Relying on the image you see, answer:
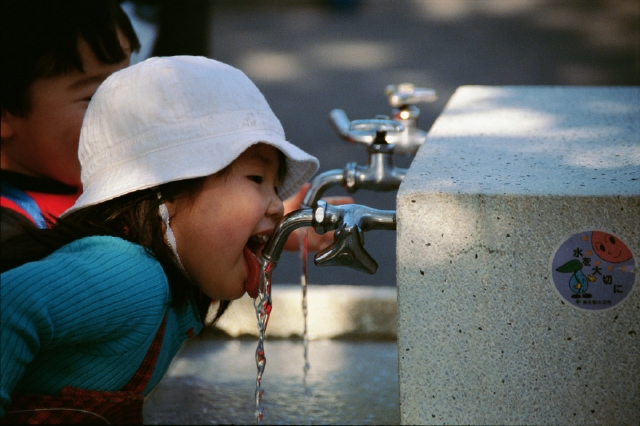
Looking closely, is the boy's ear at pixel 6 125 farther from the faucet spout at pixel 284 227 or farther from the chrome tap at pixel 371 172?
the faucet spout at pixel 284 227

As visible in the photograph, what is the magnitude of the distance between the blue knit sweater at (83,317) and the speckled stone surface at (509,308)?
40 cm

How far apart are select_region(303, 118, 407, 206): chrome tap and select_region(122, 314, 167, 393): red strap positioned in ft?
1.17

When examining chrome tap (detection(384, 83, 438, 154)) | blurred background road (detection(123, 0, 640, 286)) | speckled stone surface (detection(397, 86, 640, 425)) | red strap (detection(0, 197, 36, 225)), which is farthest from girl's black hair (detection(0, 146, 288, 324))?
blurred background road (detection(123, 0, 640, 286))

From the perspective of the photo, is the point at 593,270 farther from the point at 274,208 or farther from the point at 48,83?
the point at 48,83

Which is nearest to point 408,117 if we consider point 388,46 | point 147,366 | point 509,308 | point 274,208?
point 274,208

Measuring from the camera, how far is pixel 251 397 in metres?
1.62

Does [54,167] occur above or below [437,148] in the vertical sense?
below

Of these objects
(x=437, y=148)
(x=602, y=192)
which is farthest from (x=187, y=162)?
(x=602, y=192)

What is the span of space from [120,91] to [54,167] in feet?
1.38

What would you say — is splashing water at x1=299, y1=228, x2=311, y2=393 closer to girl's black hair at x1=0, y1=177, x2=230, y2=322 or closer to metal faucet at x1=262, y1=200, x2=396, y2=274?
girl's black hair at x1=0, y1=177, x2=230, y2=322

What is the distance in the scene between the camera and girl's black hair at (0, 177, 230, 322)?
1212 mm

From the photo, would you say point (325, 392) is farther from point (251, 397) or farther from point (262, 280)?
point (262, 280)

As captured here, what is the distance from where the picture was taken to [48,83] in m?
1.56

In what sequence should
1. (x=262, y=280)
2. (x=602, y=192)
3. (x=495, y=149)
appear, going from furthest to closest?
(x=262, y=280)
(x=495, y=149)
(x=602, y=192)
